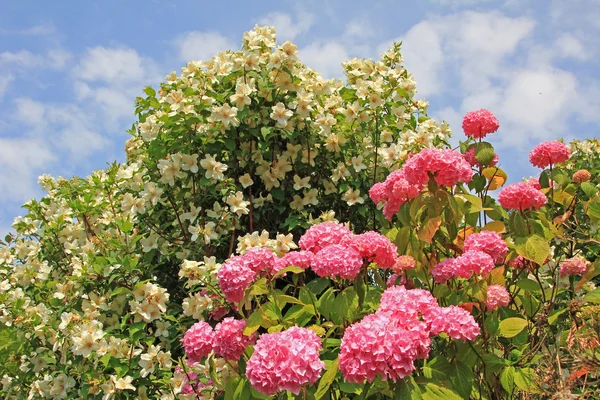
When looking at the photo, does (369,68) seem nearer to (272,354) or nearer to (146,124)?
(146,124)

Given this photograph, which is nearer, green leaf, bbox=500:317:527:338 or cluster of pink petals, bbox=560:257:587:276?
green leaf, bbox=500:317:527:338

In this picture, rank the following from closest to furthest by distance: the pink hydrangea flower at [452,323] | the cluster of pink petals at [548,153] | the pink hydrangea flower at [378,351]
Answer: the pink hydrangea flower at [378,351]
the pink hydrangea flower at [452,323]
the cluster of pink petals at [548,153]

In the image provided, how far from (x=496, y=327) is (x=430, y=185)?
25.2 inches

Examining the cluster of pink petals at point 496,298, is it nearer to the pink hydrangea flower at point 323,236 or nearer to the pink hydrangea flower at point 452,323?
the pink hydrangea flower at point 452,323

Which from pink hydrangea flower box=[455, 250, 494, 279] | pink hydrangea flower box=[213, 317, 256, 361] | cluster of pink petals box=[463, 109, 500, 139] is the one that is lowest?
pink hydrangea flower box=[213, 317, 256, 361]

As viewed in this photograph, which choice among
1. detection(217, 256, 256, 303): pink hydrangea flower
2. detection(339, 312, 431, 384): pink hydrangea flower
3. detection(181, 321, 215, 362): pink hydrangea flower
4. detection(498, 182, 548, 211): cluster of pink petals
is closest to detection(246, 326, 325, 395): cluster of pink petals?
detection(339, 312, 431, 384): pink hydrangea flower

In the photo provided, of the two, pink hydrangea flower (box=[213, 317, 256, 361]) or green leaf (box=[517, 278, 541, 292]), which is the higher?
green leaf (box=[517, 278, 541, 292])

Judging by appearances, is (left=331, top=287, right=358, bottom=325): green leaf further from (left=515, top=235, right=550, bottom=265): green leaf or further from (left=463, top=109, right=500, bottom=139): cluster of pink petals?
(left=463, top=109, right=500, bottom=139): cluster of pink petals

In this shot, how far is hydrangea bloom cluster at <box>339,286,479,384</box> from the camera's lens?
1892mm

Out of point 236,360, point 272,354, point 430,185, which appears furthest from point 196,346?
point 430,185

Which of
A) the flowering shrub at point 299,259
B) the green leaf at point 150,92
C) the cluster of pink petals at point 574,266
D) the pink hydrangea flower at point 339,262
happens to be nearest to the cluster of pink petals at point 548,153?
the flowering shrub at point 299,259

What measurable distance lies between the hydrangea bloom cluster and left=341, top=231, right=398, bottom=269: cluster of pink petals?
0.38 meters

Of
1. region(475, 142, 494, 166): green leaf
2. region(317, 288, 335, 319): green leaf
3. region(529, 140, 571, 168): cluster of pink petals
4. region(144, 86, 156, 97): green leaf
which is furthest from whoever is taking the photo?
region(144, 86, 156, 97): green leaf

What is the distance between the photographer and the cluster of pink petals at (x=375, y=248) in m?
2.49
